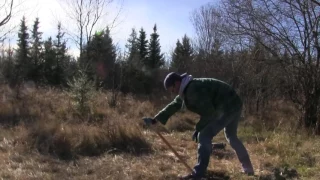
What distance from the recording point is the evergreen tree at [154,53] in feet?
139

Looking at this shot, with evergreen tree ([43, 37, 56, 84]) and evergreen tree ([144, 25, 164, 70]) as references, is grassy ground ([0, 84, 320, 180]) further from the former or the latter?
evergreen tree ([144, 25, 164, 70])

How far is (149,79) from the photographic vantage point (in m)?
36.5

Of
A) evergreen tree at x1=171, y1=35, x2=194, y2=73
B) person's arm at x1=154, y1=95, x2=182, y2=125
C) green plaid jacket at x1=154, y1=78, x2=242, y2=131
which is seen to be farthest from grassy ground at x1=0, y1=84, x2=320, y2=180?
evergreen tree at x1=171, y1=35, x2=194, y2=73

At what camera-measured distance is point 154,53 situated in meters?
43.3

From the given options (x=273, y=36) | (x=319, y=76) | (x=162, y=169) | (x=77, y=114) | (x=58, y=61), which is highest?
(x=58, y=61)

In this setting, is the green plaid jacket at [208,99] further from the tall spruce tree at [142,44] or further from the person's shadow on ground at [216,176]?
the tall spruce tree at [142,44]

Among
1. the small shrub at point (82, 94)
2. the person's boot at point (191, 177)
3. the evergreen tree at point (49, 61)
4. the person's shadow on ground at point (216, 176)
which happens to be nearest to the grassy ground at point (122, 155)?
the person's shadow on ground at point (216, 176)

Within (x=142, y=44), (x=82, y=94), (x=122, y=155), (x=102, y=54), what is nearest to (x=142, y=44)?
(x=142, y=44)

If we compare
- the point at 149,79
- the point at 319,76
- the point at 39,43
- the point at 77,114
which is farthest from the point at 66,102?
the point at 39,43

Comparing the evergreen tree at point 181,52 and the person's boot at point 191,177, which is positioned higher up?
the evergreen tree at point 181,52

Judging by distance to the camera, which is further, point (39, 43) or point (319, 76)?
point (39, 43)

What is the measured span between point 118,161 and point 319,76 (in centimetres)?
684

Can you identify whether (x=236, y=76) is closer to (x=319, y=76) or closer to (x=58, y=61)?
(x=319, y=76)

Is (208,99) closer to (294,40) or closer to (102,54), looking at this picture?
(294,40)
